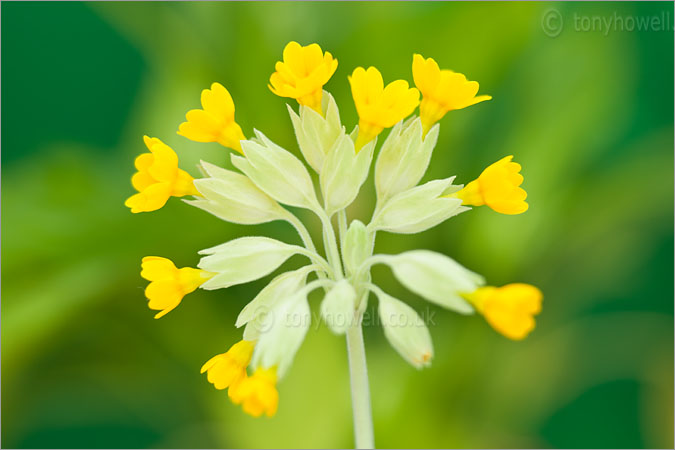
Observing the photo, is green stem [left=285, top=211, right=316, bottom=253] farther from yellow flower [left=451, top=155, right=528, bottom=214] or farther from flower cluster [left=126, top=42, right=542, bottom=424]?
yellow flower [left=451, top=155, right=528, bottom=214]

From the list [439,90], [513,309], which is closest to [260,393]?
[513,309]

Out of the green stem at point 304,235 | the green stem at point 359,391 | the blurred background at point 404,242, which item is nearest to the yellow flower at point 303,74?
the green stem at point 304,235

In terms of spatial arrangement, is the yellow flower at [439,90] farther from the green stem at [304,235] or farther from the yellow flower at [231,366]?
the yellow flower at [231,366]

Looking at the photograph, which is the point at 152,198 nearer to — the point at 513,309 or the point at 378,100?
the point at 378,100

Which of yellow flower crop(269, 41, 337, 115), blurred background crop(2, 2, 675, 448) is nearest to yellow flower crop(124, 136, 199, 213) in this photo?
yellow flower crop(269, 41, 337, 115)

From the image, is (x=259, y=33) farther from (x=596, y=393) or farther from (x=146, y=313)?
(x=596, y=393)

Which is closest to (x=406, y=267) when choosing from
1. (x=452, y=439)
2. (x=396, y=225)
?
(x=396, y=225)

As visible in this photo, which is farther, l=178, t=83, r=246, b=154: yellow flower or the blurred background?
the blurred background

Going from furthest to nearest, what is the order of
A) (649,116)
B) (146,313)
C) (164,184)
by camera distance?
(649,116) < (146,313) < (164,184)
